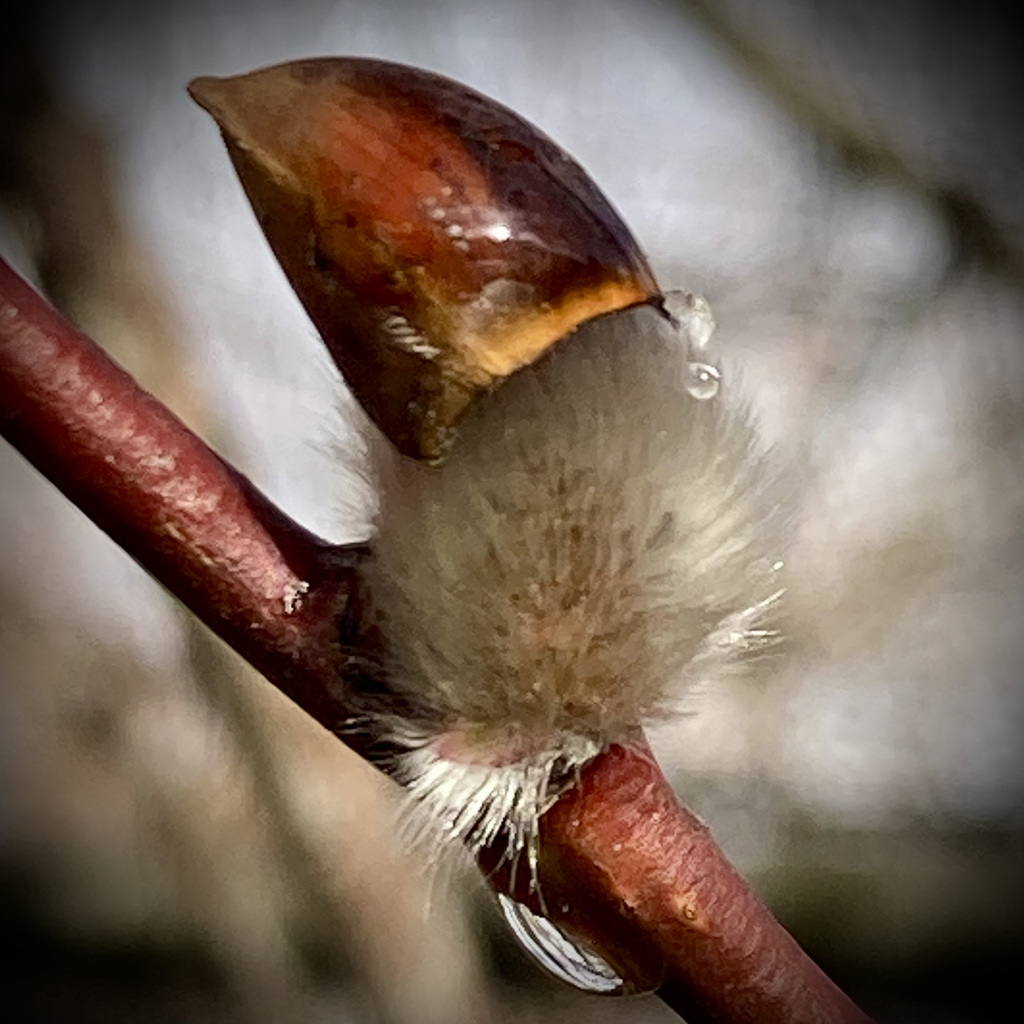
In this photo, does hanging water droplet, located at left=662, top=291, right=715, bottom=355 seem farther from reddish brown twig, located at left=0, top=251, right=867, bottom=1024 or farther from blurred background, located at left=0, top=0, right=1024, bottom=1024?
blurred background, located at left=0, top=0, right=1024, bottom=1024

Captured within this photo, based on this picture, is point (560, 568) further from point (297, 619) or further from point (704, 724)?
point (704, 724)

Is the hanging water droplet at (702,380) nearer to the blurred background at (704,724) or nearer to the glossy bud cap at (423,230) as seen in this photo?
the glossy bud cap at (423,230)

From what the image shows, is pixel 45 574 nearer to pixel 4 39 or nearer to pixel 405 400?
pixel 4 39

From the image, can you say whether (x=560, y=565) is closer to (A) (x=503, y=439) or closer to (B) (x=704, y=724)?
(A) (x=503, y=439)

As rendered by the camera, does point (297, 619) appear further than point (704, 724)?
No

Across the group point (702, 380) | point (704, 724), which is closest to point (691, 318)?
point (702, 380)

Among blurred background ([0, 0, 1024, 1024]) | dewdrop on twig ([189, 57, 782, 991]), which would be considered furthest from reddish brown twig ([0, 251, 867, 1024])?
blurred background ([0, 0, 1024, 1024])
